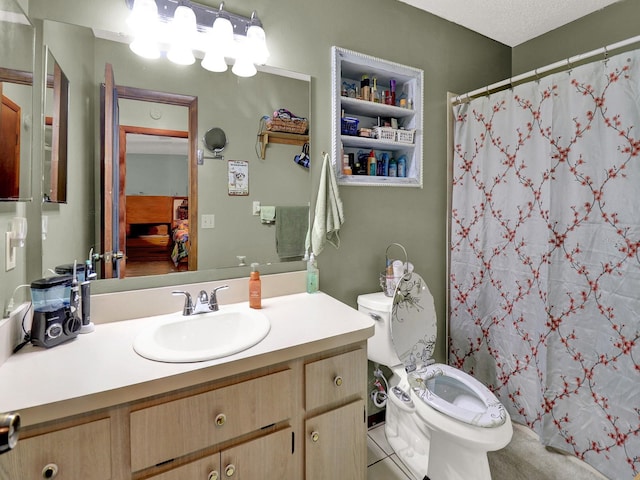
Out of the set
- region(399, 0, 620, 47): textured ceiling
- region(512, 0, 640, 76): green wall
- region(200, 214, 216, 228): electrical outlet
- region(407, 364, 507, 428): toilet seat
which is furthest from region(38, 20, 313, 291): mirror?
region(512, 0, 640, 76): green wall

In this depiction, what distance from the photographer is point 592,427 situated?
1.56 metres

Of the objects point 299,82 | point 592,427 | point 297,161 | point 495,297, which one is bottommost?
point 592,427

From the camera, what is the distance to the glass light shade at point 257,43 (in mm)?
1418

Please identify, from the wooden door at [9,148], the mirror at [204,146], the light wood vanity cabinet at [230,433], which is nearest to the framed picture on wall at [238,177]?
the mirror at [204,146]

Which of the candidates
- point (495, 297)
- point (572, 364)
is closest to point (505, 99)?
point (495, 297)

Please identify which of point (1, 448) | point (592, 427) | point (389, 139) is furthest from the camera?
point (389, 139)

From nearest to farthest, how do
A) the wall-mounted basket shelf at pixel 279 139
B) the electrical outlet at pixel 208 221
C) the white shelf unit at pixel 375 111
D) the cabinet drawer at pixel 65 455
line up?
the cabinet drawer at pixel 65 455 → the electrical outlet at pixel 208 221 → the wall-mounted basket shelf at pixel 279 139 → the white shelf unit at pixel 375 111

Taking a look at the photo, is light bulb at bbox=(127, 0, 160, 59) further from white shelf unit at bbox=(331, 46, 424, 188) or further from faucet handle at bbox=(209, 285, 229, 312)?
faucet handle at bbox=(209, 285, 229, 312)

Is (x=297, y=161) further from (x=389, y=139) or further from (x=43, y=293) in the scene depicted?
(x=43, y=293)

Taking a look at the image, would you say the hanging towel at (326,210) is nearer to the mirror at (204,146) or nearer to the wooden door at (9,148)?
the mirror at (204,146)

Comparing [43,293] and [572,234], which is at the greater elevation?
[572,234]

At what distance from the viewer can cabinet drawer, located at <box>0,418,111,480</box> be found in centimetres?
72

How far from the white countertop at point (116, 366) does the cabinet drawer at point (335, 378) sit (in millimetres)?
67

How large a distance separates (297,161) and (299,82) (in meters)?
0.39
